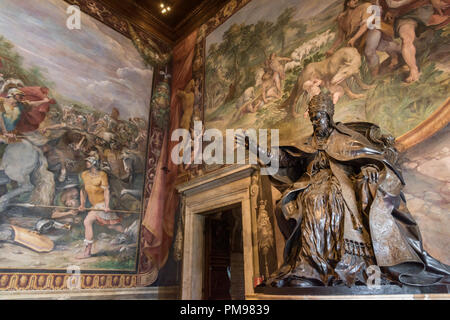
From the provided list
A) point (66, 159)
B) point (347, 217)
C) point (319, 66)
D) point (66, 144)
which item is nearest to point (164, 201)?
point (66, 159)

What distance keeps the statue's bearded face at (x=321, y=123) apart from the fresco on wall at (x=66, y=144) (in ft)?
14.2

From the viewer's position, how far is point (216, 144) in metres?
5.77

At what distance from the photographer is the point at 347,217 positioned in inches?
108

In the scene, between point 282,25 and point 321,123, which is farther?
point 282,25

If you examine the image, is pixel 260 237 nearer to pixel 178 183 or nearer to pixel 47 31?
pixel 178 183

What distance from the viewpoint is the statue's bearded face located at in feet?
10.6

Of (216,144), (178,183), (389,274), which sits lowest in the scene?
(389,274)

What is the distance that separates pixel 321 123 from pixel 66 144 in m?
4.68

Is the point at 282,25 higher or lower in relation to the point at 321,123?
higher

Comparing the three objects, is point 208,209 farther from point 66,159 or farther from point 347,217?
point 347,217

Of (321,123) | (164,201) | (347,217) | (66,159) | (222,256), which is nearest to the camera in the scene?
(347,217)

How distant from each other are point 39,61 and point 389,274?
6585 millimetres

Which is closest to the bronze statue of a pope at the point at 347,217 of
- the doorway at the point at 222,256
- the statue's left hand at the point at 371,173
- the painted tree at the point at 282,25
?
the statue's left hand at the point at 371,173
